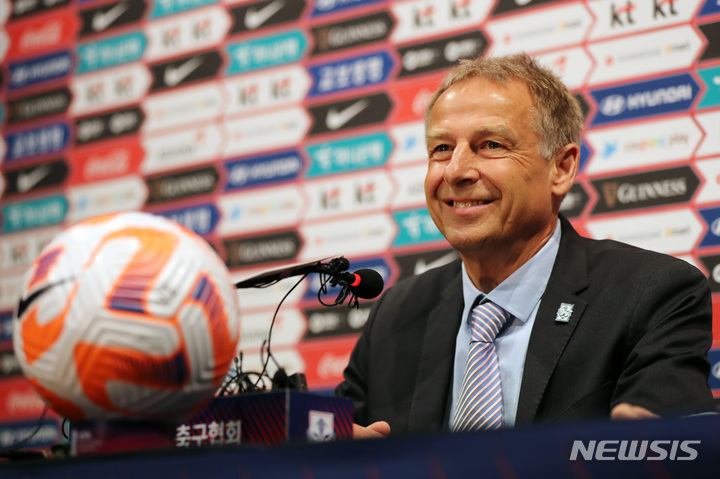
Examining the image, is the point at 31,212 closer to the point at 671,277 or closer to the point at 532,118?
the point at 532,118

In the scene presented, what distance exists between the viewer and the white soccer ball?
3.41 ft

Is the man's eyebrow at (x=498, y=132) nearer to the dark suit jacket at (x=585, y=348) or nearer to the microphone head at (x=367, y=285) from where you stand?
the dark suit jacket at (x=585, y=348)

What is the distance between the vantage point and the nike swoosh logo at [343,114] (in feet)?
10.7

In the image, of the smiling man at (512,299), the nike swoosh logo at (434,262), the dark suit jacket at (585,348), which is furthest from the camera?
the nike swoosh logo at (434,262)

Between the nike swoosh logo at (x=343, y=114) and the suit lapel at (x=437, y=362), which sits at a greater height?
the nike swoosh logo at (x=343, y=114)

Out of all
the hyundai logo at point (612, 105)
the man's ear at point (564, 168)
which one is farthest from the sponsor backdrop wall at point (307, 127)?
the man's ear at point (564, 168)

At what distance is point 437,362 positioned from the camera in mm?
2010

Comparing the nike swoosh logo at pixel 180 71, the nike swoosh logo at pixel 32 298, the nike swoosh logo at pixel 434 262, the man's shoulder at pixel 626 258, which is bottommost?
the nike swoosh logo at pixel 434 262

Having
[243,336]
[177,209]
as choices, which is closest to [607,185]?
[243,336]

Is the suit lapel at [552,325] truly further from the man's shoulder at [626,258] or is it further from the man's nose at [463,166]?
the man's nose at [463,166]

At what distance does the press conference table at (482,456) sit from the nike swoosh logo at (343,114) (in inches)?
98.7

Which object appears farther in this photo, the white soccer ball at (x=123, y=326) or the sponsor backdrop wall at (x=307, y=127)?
the sponsor backdrop wall at (x=307, y=127)

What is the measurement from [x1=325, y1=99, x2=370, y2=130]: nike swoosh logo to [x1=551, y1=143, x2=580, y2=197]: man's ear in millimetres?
1246

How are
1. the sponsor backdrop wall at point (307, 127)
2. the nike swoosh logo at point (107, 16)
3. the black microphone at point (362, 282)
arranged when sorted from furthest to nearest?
the nike swoosh logo at point (107, 16), the sponsor backdrop wall at point (307, 127), the black microphone at point (362, 282)
